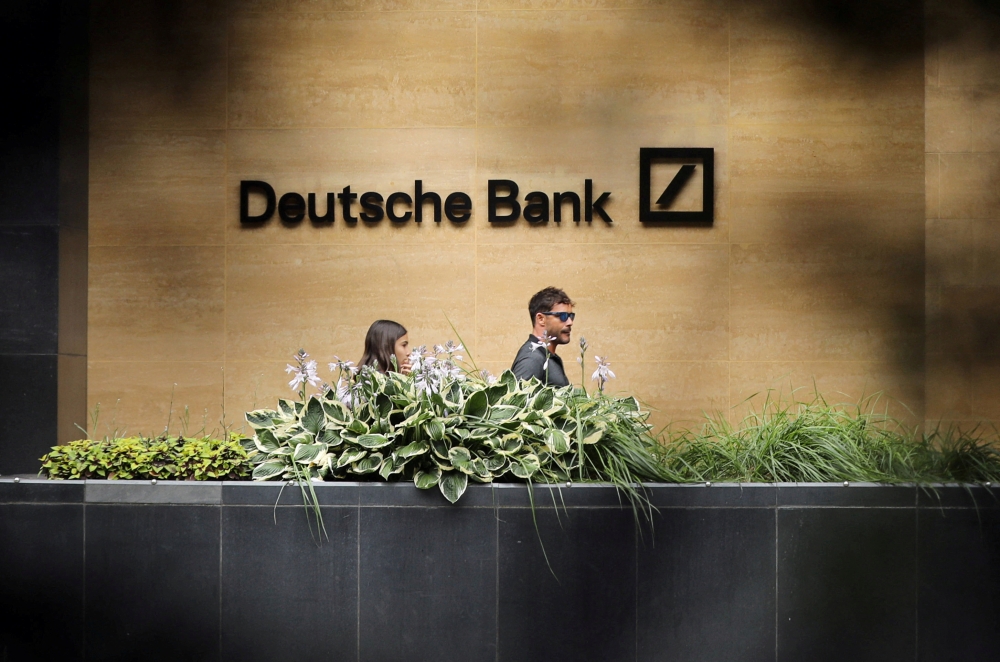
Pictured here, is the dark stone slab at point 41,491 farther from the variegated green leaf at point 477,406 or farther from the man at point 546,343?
the man at point 546,343

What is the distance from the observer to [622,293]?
23.5 ft

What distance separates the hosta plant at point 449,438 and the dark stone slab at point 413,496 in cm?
4

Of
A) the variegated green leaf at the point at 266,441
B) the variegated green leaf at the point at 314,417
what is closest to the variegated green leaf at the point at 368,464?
the variegated green leaf at the point at 314,417

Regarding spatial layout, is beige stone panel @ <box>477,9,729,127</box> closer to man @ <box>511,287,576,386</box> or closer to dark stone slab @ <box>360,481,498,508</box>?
man @ <box>511,287,576,386</box>

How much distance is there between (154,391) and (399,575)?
477 centimetres

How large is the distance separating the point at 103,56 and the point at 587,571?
6.36 meters

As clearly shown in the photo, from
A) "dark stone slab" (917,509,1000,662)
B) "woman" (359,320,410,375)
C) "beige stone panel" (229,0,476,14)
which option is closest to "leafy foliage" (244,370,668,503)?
"dark stone slab" (917,509,1000,662)

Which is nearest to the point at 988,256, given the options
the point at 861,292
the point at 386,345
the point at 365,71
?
the point at 861,292

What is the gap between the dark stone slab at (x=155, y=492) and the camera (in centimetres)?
339

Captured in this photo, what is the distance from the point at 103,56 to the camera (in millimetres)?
7254

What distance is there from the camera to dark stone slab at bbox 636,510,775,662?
3246 mm

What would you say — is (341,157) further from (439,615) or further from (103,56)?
(439,615)

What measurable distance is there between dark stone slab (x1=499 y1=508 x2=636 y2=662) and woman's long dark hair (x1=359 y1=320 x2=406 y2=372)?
79.0 inches

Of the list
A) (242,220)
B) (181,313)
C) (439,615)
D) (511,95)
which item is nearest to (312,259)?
(242,220)
